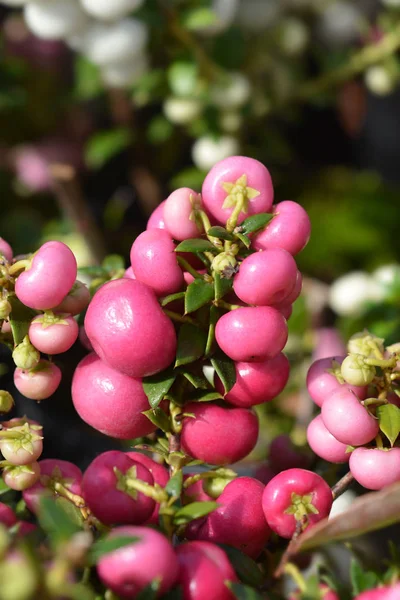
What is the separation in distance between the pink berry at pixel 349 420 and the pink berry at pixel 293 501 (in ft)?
0.07

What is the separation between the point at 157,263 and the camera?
0.29 metres

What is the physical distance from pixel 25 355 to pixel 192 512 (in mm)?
95

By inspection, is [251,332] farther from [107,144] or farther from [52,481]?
[107,144]

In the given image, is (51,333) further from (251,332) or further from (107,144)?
(107,144)

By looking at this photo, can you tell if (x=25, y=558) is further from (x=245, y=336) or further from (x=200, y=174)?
(x=200, y=174)

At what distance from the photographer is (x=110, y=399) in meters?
0.30

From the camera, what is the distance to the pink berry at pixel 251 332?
0.92 ft

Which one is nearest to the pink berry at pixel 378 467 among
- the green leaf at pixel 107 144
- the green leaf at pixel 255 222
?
the green leaf at pixel 255 222

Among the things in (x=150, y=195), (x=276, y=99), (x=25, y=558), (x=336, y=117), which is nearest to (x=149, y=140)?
(x=150, y=195)

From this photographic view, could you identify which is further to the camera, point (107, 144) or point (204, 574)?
point (107, 144)

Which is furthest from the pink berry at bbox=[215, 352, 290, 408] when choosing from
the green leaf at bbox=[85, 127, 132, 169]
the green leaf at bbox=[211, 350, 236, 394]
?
the green leaf at bbox=[85, 127, 132, 169]

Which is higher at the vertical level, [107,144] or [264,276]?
[264,276]

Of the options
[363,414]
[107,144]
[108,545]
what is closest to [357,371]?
[363,414]

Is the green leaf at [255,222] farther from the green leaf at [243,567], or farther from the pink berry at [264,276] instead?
the green leaf at [243,567]
